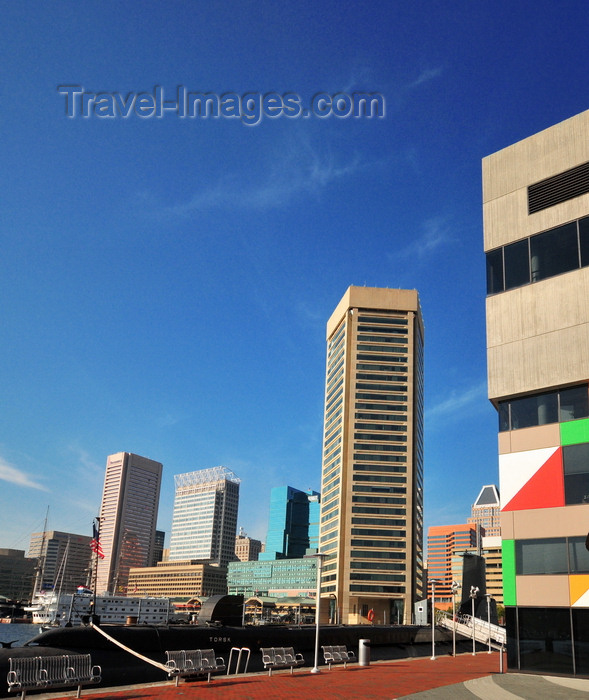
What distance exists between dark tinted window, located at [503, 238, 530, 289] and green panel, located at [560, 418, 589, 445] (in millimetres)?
6990

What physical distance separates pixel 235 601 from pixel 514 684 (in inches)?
581

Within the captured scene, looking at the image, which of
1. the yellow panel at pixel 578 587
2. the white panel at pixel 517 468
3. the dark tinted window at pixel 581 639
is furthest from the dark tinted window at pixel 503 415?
the dark tinted window at pixel 581 639

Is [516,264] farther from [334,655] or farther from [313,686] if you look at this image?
[313,686]

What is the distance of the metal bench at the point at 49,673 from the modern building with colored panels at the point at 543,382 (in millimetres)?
16764

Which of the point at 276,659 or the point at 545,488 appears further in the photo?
the point at 545,488

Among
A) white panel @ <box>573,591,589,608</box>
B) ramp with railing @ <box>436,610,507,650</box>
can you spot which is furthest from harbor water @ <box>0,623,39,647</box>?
white panel @ <box>573,591,589,608</box>

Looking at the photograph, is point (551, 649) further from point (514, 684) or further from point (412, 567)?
point (412, 567)

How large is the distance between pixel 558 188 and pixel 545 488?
44.8 ft

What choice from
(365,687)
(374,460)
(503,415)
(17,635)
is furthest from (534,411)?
(374,460)

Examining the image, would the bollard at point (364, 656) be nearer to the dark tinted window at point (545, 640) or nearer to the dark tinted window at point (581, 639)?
the dark tinted window at point (545, 640)

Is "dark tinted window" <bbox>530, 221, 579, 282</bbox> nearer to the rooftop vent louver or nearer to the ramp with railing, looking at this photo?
the rooftop vent louver

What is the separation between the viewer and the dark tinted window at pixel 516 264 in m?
28.5

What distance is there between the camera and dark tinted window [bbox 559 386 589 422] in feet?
82.2

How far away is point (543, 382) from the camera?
2628 cm
